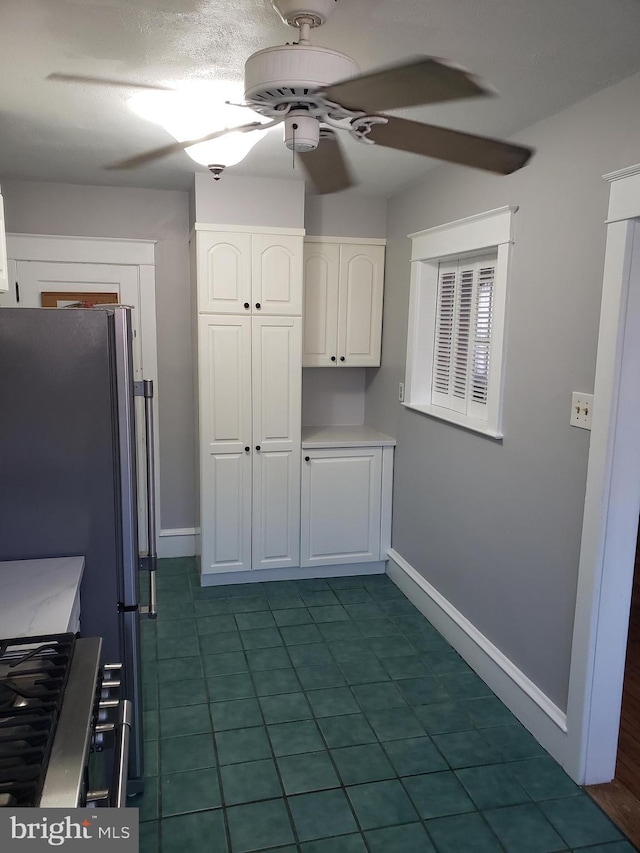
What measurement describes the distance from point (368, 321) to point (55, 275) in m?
1.94

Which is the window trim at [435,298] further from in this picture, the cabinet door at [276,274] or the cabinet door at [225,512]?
the cabinet door at [225,512]

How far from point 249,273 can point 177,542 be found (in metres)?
1.87

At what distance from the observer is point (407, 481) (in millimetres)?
3861

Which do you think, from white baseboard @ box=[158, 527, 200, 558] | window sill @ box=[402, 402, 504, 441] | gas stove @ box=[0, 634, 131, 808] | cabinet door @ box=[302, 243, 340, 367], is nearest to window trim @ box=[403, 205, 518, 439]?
window sill @ box=[402, 402, 504, 441]

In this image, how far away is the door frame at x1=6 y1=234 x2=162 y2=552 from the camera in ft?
12.6

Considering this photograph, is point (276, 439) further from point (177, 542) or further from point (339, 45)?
point (339, 45)

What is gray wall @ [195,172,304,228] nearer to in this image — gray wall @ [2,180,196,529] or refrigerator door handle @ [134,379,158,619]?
gray wall @ [2,180,196,529]

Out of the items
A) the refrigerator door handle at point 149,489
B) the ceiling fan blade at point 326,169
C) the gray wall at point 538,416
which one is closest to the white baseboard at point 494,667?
the gray wall at point 538,416

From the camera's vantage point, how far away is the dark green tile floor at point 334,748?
81.8 inches

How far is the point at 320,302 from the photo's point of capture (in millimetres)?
4074

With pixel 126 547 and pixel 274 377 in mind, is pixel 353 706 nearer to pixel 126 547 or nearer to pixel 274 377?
pixel 126 547

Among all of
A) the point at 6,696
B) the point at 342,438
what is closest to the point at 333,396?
the point at 342,438

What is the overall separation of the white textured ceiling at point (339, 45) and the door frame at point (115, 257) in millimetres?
1294

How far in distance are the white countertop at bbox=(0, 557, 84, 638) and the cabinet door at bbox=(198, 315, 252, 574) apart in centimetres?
175
